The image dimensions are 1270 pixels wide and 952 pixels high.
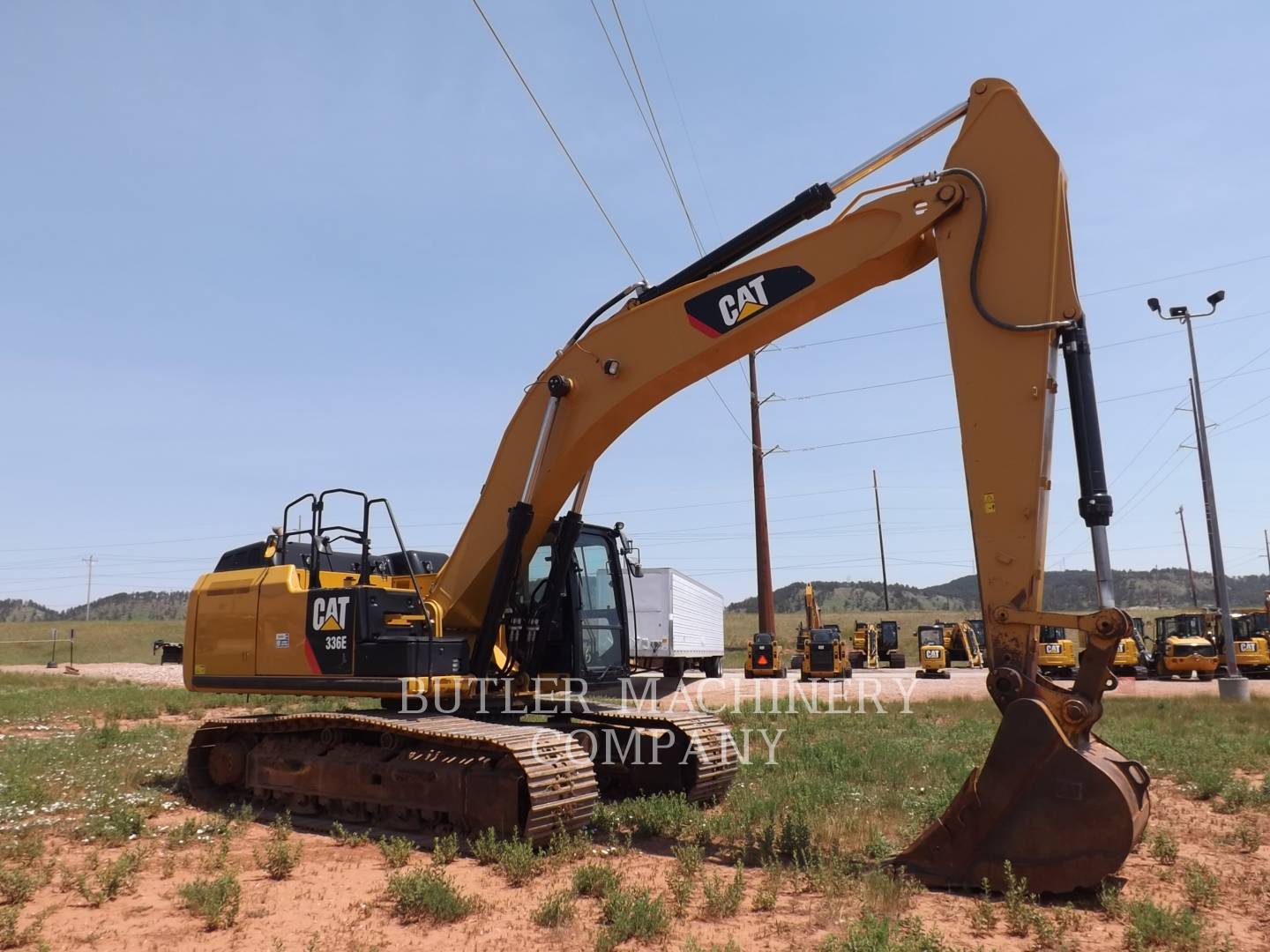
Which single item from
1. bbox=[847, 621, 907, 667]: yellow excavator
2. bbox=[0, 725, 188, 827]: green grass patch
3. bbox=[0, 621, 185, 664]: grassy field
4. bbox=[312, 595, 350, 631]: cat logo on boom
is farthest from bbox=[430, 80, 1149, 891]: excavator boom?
bbox=[0, 621, 185, 664]: grassy field

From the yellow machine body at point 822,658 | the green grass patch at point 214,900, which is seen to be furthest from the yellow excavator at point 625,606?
the yellow machine body at point 822,658

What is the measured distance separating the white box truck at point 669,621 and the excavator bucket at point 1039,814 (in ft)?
52.4

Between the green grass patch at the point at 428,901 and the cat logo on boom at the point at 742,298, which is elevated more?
the cat logo on boom at the point at 742,298

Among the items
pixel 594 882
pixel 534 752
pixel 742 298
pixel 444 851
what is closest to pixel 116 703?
pixel 444 851

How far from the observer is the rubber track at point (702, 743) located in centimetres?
885

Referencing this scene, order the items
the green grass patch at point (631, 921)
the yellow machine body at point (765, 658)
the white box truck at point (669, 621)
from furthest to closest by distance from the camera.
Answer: the yellow machine body at point (765, 658), the white box truck at point (669, 621), the green grass patch at point (631, 921)

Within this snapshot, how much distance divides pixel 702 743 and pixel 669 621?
15.6 meters

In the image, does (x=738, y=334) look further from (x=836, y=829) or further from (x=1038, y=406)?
(x=836, y=829)

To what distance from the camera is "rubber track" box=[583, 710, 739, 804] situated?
885cm

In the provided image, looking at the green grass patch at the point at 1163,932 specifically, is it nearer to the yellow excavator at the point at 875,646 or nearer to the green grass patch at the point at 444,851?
the green grass patch at the point at 444,851

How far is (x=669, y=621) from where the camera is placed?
965 inches

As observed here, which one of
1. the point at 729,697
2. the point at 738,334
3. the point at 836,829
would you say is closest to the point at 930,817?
the point at 836,829

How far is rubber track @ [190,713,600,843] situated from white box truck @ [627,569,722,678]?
44.7 ft

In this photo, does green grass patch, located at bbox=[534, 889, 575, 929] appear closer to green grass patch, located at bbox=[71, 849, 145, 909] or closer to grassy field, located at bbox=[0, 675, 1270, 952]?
grassy field, located at bbox=[0, 675, 1270, 952]
